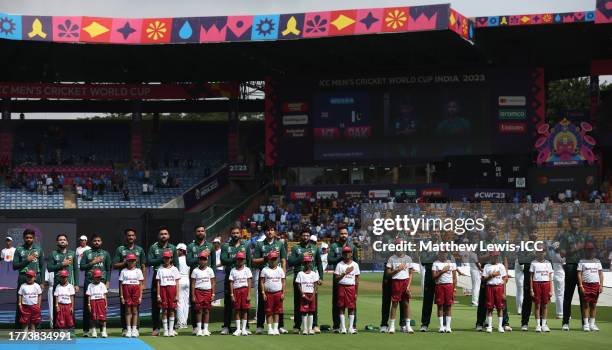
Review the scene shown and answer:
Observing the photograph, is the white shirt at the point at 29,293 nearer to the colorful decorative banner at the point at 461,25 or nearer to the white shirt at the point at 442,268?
the white shirt at the point at 442,268

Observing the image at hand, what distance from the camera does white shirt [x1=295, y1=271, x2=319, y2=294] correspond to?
67.6 feet

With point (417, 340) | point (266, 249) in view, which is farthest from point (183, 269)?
point (417, 340)

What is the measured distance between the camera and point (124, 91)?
55031 millimetres

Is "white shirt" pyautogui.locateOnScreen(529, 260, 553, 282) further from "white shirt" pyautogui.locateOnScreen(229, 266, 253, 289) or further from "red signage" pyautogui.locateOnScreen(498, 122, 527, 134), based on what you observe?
"red signage" pyautogui.locateOnScreen(498, 122, 527, 134)

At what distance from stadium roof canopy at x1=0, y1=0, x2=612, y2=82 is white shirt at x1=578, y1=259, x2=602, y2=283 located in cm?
2348

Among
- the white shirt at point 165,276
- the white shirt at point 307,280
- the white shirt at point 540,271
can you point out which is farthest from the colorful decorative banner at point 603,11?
the white shirt at point 165,276

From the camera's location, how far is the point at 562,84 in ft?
269

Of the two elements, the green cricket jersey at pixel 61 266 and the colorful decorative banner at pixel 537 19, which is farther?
the colorful decorative banner at pixel 537 19

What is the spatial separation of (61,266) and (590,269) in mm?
10571

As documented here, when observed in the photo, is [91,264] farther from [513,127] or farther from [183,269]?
[513,127]

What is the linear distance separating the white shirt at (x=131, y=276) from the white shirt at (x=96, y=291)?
0.38m

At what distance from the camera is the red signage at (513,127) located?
48.1 meters

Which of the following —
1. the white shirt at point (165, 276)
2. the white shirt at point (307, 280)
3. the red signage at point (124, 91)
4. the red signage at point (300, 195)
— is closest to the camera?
the white shirt at point (165, 276)

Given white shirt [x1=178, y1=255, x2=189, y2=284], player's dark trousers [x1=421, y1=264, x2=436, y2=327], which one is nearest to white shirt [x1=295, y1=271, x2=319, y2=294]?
player's dark trousers [x1=421, y1=264, x2=436, y2=327]
